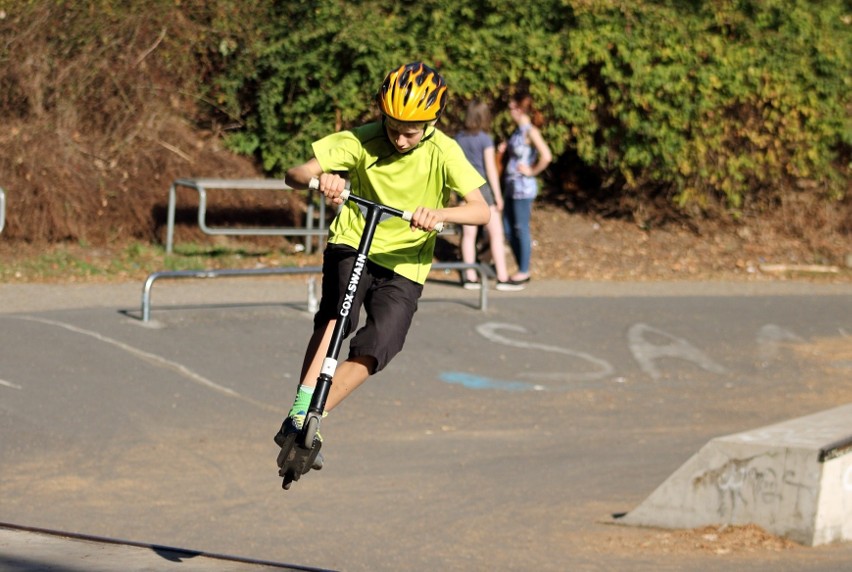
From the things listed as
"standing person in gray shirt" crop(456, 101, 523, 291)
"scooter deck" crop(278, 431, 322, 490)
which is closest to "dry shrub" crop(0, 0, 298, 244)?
"standing person in gray shirt" crop(456, 101, 523, 291)

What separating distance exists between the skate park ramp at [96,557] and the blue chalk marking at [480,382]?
556cm

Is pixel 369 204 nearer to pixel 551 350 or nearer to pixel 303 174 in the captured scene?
pixel 303 174

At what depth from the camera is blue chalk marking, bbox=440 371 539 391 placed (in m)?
11.6

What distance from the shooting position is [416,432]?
10.3m

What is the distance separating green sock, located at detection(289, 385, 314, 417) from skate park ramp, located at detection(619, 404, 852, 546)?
282 centimetres

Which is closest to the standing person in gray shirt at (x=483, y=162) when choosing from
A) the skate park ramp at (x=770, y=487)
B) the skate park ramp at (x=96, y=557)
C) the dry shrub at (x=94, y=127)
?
the dry shrub at (x=94, y=127)

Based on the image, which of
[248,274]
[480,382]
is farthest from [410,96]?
[480,382]

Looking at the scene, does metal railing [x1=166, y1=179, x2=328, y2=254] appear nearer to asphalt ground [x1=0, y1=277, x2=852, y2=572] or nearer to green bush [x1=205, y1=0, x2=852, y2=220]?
asphalt ground [x1=0, y1=277, x2=852, y2=572]

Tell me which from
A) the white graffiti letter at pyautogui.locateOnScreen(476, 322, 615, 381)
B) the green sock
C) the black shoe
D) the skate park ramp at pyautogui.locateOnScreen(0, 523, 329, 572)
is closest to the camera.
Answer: the skate park ramp at pyautogui.locateOnScreen(0, 523, 329, 572)

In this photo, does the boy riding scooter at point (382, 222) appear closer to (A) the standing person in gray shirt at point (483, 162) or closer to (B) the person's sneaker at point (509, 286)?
(A) the standing person in gray shirt at point (483, 162)

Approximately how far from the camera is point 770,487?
307 inches

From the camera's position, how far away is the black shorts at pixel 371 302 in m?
6.19

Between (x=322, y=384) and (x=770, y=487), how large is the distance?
10.5 ft

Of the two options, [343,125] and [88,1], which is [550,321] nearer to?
[343,125]
